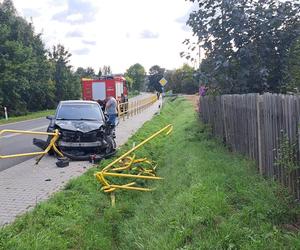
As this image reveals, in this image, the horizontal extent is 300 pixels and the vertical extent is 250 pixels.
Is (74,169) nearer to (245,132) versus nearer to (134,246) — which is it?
(245,132)

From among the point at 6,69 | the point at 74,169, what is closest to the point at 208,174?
the point at 74,169

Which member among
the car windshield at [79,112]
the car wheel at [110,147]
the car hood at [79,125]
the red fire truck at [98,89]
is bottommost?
the car wheel at [110,147]

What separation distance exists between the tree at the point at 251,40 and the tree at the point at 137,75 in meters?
119

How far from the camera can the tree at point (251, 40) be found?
1109 cm

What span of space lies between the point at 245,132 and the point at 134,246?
4.27 metres

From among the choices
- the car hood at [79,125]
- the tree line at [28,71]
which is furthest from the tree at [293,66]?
the tree line at [28,71]

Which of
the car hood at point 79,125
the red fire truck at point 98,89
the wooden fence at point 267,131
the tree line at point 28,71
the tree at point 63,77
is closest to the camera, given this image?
the wooden fence at point 267,131

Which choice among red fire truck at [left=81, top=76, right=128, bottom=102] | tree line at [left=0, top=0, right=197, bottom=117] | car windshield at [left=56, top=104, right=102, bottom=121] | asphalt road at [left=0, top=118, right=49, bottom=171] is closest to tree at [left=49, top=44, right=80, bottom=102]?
tree line at [left=0, top=0, right=197, bottom=117]

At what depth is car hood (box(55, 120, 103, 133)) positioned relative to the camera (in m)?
11.8

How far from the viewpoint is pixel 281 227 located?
510 cm

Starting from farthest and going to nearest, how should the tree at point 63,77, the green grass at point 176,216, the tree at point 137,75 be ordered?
1. the tree at point 137,75
2. the tree at point 63,77
3. the green grass at point 176,216

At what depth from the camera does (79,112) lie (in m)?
13.2

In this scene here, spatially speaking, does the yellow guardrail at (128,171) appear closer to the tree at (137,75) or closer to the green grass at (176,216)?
the green grass at (176,216)

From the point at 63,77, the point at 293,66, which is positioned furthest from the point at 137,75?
the point at 293,66
